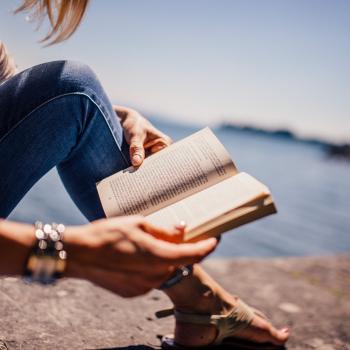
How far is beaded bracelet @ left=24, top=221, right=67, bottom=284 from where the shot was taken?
70 centimetres

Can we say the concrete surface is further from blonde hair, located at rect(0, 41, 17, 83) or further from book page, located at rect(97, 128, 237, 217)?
blonde hair, located at rect(0, 41, 17, 83)

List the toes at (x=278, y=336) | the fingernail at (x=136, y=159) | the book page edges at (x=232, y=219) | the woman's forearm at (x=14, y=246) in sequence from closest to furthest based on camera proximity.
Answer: the woman's forearm at (x=14, y=246)
the book page edges at (x=232, y=219)
the fingernail at (x=136, y=159)
the toes at (x=278, y=336)

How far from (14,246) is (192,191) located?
520 millimetres

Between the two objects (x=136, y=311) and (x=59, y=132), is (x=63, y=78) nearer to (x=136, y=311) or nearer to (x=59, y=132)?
(x=59, y=132)

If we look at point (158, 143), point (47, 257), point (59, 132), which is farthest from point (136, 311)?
point (47, 257)

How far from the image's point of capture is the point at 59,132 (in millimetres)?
1109

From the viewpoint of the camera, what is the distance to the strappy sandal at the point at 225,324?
1.28 meters

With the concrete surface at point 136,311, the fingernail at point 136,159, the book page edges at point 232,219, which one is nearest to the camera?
the book page edges at point 232,219

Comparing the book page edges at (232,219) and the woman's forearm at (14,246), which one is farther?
the book page edges at (232,219)

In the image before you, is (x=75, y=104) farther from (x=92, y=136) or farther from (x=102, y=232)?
(x=102, y=232)

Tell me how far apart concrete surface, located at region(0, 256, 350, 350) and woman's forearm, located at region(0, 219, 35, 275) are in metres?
0.63

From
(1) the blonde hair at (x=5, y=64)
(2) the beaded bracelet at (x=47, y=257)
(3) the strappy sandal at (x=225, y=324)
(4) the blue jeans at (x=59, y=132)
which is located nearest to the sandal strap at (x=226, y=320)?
(3) the strappy sandal at (x=225, y=324)

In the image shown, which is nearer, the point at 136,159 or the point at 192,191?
the point at 192,191

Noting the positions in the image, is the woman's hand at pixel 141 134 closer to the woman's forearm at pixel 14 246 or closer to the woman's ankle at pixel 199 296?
the woman's ankle at pixel 199 296
